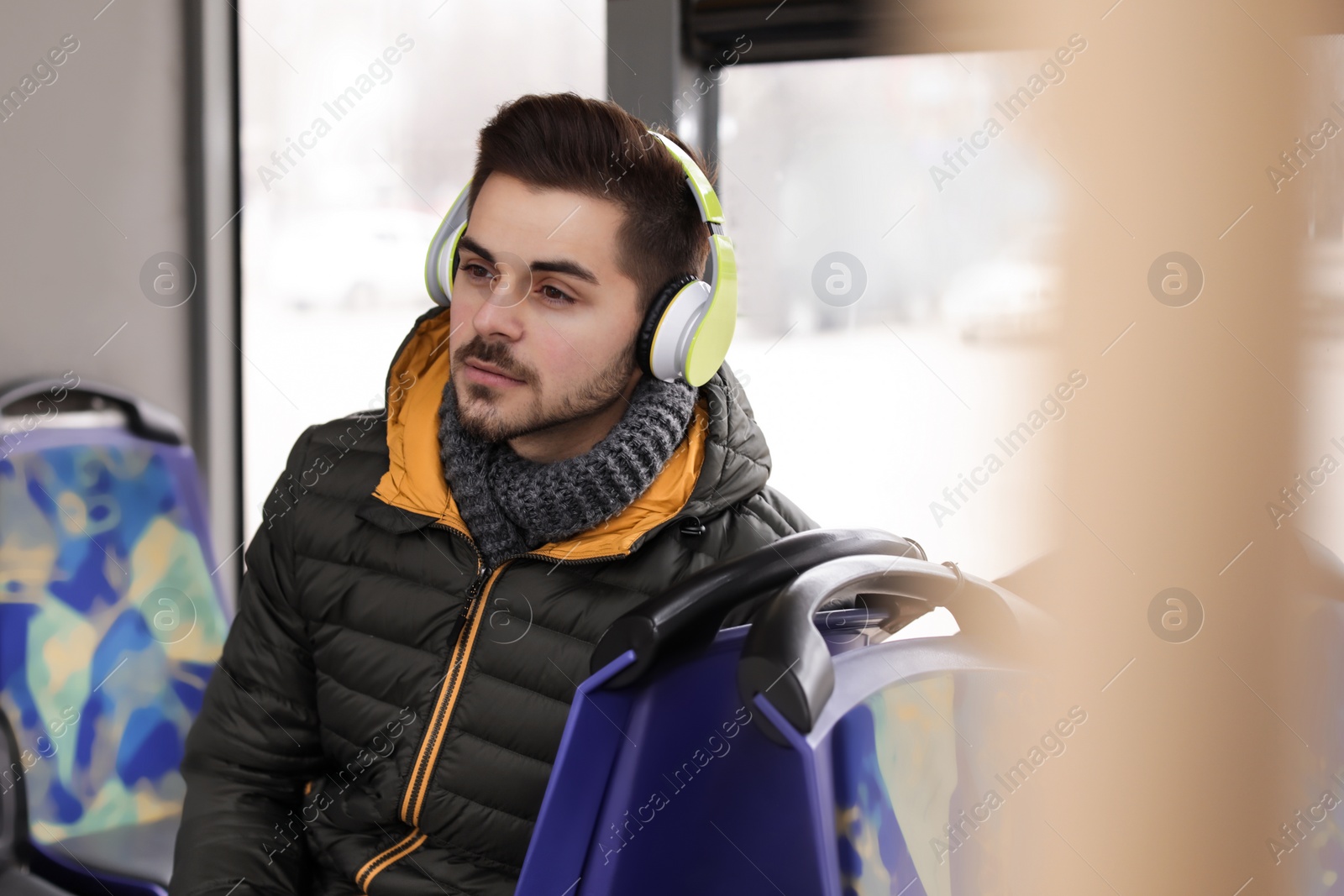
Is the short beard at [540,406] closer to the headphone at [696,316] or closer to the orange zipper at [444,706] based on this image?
the headphone at [696,316]

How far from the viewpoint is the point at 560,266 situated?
1.17 meters

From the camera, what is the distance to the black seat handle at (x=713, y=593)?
2.12ft

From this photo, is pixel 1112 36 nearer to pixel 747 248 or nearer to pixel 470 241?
pixel 470 241

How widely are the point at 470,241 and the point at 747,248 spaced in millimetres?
570

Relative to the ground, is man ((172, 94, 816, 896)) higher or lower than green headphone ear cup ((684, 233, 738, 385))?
lower

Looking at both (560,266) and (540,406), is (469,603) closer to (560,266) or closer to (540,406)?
(540,406)

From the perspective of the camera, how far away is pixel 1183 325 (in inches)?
9.2

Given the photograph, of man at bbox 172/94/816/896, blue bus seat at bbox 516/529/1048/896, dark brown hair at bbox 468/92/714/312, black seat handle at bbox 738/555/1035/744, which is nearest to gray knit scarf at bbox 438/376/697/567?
man at bbox 172/94/816/896

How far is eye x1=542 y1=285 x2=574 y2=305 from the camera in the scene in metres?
1.19

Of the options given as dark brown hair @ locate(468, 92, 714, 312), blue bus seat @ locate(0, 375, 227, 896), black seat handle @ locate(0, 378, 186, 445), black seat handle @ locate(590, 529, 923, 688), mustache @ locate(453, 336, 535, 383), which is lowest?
blue bus seat @ locate(0, 375, 227, 896)

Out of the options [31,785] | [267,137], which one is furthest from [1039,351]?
[267,137]

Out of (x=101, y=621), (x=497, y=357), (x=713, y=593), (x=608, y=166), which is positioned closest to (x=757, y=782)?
(x=713, y=593)

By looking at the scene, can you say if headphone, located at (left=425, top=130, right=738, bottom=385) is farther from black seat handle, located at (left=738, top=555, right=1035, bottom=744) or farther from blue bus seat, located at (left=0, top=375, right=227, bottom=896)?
blue bus seat, located at (left=0, top=375, right=227, bottom=896)

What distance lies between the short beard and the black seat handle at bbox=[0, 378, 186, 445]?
85cm
